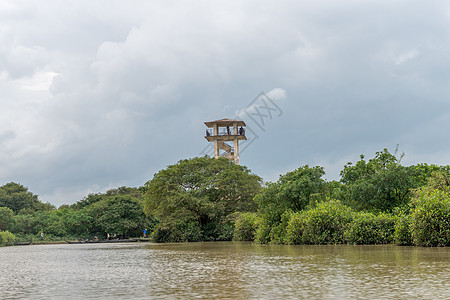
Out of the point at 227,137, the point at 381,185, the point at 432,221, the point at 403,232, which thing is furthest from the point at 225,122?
the point at 432,221

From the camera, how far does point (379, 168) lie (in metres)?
24.4

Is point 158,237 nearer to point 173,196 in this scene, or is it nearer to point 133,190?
point 173,196

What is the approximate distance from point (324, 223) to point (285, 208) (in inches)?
180

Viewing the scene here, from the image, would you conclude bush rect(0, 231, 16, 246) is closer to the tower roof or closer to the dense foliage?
the dense foliage

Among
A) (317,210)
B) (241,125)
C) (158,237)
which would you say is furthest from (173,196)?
(317,210)

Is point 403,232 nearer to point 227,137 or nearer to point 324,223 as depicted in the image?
point 324,223

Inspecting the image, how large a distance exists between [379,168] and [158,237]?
68.2 feet

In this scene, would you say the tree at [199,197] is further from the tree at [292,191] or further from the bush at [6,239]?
the bush at [6,239]

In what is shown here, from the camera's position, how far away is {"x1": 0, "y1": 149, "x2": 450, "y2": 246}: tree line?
62.6 ft

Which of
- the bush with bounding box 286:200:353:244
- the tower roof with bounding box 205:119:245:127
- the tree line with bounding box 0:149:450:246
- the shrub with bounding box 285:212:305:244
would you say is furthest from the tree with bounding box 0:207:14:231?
the bush with bounding box 286:200:353:244

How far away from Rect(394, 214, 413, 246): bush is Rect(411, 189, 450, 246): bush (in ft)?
3.45

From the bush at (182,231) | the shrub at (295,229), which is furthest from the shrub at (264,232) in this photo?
the bush at (182,231)

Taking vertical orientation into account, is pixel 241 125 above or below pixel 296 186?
above

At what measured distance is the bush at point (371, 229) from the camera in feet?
63.0
